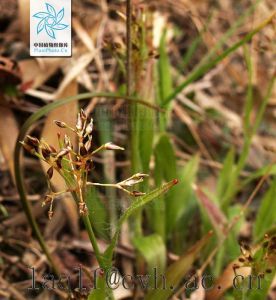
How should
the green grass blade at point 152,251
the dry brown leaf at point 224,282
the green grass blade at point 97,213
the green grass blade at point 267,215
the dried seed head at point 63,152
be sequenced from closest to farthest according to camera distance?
the dried seed head at point 63,152 < the green grass blade at point 97,213 < the dry brown leaf at point 224,282 < the green grass blade at point 152,251 < the green grass blade at point 267,215

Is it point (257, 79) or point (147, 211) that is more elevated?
point (257, 79)

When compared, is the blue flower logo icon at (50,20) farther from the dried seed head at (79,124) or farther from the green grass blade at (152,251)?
the green grass blade at (152,251)

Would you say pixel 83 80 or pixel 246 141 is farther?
pixel 83 80

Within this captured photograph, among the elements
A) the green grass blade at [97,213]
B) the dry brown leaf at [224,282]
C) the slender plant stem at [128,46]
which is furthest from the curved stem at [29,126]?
the dry brown leaf at [224,282]

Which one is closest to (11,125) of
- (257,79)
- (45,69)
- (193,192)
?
(45,69)

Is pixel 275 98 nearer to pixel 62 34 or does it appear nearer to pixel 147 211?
pixel 147 211

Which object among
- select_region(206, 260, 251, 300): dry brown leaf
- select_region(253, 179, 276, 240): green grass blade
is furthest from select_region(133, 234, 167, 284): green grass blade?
select_region(253, 179, 276, 240): green grass blade

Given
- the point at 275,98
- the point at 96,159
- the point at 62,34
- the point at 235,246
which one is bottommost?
the point at 235,246

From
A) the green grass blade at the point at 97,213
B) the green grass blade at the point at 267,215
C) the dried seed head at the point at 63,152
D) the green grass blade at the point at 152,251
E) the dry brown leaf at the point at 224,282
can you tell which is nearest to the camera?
the dried seed head at the point at 63,152
